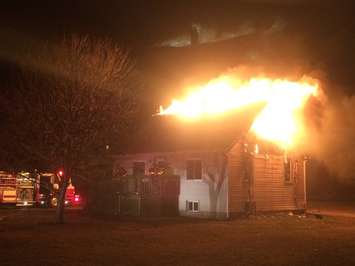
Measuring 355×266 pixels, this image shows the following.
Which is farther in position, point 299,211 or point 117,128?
point 299,211

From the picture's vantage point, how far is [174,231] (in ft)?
64.7

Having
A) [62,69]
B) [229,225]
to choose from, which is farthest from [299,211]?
[62,69]

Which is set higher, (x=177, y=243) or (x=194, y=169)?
(x=194, y=169)

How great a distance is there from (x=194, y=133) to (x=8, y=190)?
575 inches

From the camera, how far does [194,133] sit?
29.9 meters

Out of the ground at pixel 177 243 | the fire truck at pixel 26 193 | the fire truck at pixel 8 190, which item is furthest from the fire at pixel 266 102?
the fire truck at pixel 8 190

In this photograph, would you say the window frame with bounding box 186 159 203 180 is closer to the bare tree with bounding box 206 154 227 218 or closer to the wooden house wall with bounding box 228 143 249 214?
the bare tree with bounding box 206 154 227 218

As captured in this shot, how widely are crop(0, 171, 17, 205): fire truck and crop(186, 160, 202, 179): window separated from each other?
13.7 meters

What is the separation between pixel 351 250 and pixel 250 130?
45.8 feet

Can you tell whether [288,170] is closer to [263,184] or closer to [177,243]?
[263,184]

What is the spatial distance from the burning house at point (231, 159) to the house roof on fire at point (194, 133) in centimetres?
6

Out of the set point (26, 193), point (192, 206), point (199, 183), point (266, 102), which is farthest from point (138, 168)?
point (26, 193)

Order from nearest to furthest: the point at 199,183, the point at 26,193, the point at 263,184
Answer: the point at 199,183
the point at 263,184
the point at 26,193

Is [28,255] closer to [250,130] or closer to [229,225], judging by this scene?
[229,225]
